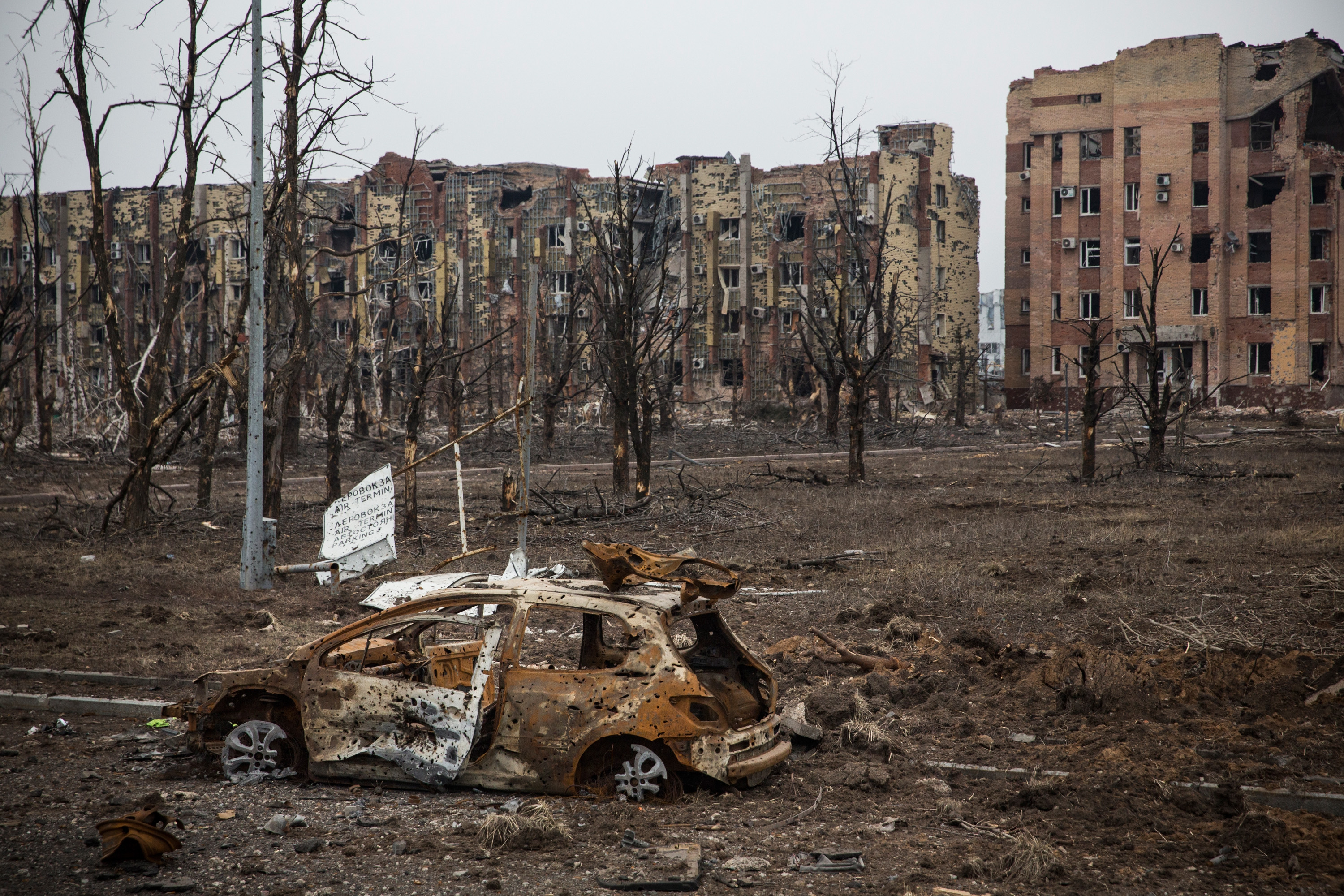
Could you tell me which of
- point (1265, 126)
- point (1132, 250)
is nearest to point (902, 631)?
point (1132, 250)

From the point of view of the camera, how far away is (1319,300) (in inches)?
1935

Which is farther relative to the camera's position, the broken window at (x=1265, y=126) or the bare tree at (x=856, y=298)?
the broken window at (x=1265, y=126)

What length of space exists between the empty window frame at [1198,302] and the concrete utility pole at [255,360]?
163 ft

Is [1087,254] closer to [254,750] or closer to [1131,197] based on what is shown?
[1131,197]

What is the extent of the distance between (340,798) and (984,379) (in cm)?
5750

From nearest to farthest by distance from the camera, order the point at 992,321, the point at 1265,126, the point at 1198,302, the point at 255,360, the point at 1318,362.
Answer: the point at 255,360
the point at 1318,362
the point at 1265,126
the point at 1198,302
the point at 992,321

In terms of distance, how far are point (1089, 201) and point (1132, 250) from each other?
3.67m

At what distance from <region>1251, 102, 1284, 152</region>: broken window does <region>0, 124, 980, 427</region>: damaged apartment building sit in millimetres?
15706

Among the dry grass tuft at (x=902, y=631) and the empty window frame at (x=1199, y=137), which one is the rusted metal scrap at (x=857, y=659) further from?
the empty window frame at (x=1199, y=137)

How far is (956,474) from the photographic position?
2509cm

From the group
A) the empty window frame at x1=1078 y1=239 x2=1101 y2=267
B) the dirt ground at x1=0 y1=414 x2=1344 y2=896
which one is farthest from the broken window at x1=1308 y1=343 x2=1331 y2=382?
the dirt ground at x1=0 y1=414 x2=1344 y2=896

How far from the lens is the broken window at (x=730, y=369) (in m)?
58.8

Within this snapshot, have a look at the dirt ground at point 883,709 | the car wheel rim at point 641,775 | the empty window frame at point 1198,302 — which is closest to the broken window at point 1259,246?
the empty window frame at point 1198,302

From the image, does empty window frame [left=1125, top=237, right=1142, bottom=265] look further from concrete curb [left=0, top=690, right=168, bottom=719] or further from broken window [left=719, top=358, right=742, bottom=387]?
concrete curb [left=0, top=690, right=168, bottom=719]
